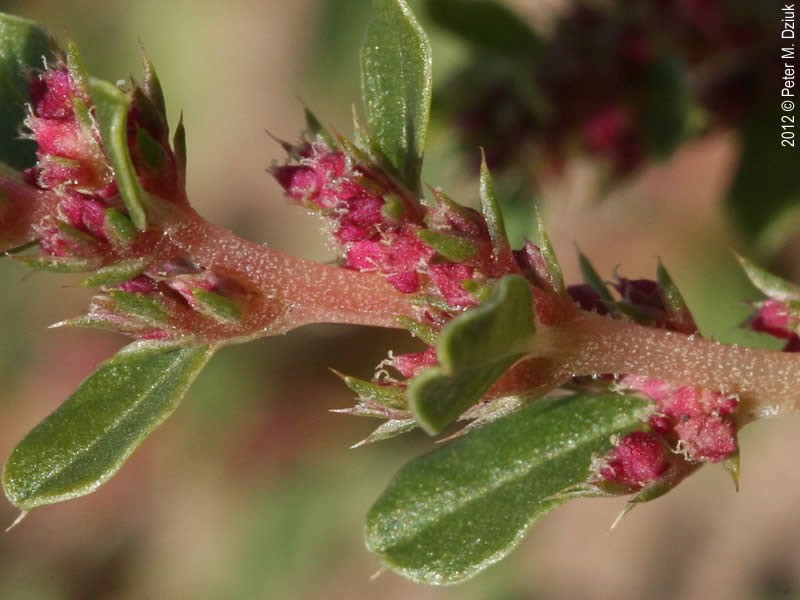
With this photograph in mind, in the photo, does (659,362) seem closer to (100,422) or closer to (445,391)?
(445,391)

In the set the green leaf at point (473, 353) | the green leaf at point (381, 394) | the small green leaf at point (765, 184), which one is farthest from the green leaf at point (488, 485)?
the small green leaf at point (765, 184)

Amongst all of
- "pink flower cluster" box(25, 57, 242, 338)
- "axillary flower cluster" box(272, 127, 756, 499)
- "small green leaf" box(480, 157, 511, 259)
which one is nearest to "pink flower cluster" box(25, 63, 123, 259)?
"pink flower cluster" box(25, 57, 242, 338)

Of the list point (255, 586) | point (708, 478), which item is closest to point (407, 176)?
point (708, 478)

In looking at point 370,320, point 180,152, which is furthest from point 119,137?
point 370,320

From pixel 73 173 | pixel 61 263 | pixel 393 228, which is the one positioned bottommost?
pixel 393 228

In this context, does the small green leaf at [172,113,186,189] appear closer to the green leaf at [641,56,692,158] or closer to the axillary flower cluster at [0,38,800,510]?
the axillary flower cluster at [0,38,800,510]

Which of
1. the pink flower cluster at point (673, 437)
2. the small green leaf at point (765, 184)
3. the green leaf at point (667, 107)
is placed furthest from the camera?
the small green leaf at point (765, 184)

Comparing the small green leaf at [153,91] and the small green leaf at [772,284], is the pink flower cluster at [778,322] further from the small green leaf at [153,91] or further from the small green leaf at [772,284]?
the small green leaf at [153,91]
